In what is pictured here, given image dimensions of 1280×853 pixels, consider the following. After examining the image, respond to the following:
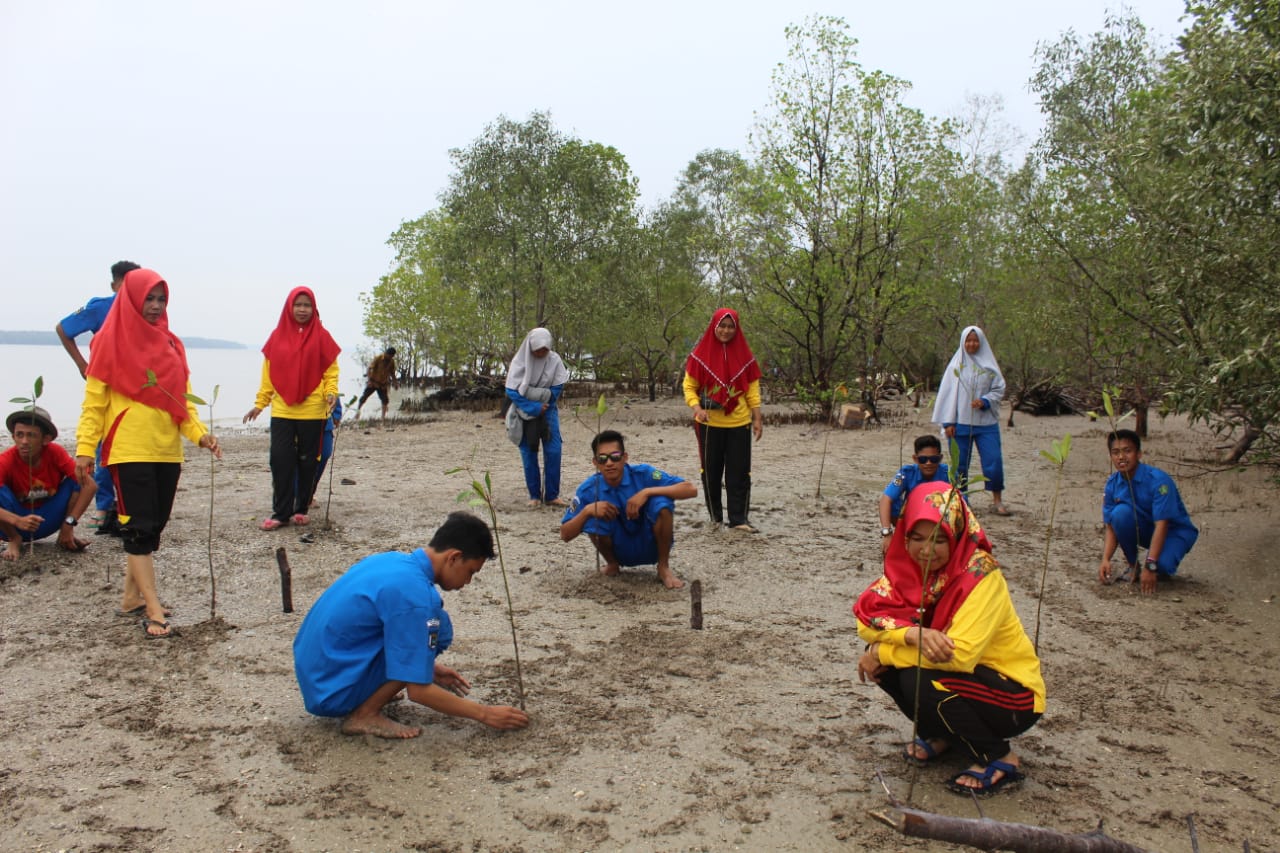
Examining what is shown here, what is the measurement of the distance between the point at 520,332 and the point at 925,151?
10.9 meters

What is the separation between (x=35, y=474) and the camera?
597 cm

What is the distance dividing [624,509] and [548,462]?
2.81 m

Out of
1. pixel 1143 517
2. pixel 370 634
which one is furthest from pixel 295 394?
pixel 1143 517

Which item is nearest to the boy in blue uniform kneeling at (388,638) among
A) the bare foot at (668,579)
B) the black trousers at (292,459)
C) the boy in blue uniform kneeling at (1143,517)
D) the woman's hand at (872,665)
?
the woman's hand at (872,665)

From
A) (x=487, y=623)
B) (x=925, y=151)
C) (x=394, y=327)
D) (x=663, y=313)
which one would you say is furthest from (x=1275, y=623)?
(x=394, y=327)

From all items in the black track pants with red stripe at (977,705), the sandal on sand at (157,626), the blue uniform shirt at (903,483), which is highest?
the blue uniform shirt at (903,483)

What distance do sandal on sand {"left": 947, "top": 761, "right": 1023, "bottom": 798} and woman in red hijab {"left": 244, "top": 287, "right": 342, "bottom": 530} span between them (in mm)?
5492

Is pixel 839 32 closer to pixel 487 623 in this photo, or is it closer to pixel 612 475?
pixel 612 475

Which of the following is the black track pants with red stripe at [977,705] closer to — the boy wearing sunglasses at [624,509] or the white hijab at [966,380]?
the boy wearing sunglasses at [624,509]

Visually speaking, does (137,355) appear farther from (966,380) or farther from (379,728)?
(966,380)

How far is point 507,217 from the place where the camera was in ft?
66.7

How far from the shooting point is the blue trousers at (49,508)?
595cm

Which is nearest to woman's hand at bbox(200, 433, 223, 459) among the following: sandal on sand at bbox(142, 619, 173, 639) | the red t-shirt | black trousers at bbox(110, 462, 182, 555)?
black trousers at bbox(110, 462, 182, 555)

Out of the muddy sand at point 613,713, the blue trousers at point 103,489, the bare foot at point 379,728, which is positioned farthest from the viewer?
the blue trousers at point 103,489
